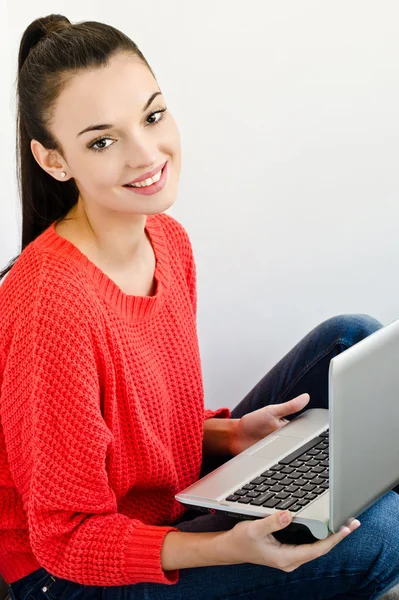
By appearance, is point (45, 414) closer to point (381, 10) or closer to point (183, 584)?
point (183, 584)

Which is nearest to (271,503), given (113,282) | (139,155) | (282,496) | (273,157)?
(282,496)

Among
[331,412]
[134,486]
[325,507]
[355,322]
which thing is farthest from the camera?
[355,322]

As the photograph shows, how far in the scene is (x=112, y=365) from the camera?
1.29 meters

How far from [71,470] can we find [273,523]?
0.28 metres

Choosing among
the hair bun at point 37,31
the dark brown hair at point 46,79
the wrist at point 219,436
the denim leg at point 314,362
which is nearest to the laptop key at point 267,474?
the wrist at point 219,436

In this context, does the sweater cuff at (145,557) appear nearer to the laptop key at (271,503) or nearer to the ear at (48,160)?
the laptop key at (271,503)

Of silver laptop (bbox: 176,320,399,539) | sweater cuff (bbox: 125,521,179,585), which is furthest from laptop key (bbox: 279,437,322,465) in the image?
sweater cuff (bbox: 125,521,179,585)

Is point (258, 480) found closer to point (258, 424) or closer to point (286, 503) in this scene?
point (286, 503)

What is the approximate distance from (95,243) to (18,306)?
160mm

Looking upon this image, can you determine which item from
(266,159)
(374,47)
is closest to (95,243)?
(266,159)

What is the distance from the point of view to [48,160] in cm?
132

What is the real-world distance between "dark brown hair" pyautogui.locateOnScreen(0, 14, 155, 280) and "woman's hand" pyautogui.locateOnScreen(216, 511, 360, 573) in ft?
1.78

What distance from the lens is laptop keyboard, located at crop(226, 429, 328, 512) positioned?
3.92ft

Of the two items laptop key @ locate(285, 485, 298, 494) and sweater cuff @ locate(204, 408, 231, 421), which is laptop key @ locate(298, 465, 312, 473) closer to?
laptop key @ locate(285, 485, 298, 494)
